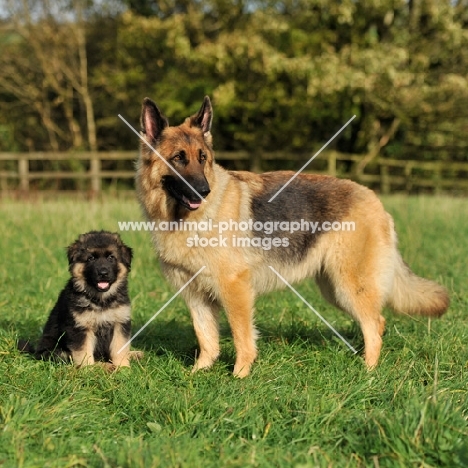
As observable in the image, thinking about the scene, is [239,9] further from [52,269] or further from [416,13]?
[52,269]

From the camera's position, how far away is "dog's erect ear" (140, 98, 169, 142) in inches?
194

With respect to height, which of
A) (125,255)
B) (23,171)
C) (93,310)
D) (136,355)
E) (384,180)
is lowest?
(384,180)

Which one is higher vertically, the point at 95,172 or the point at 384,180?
the point at 95,172

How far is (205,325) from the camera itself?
524 centimetres

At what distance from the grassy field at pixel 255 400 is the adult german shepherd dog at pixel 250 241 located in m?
0.35

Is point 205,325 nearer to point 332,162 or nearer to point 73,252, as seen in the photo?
point 73,252

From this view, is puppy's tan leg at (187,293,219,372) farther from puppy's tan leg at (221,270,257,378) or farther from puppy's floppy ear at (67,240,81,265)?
puppy's floppy ear at (67,240,81,265)

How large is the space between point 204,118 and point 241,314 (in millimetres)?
1683

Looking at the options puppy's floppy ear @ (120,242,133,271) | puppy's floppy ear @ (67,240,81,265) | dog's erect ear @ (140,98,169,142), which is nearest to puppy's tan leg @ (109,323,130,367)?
puppy's floppy ear @ (120,242,133,271)

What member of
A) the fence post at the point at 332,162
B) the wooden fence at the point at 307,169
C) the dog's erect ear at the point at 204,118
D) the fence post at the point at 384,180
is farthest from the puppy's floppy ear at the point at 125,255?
the fence post at the point at 384,180

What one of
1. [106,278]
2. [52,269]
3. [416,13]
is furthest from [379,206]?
[416,13]

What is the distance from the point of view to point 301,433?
11.3ft

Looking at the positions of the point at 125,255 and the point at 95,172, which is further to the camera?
the point at 95,172

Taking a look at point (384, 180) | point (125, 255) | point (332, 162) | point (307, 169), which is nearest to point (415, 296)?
point (125, 255)
